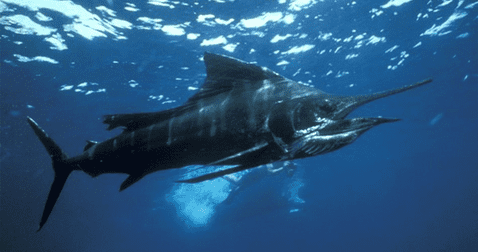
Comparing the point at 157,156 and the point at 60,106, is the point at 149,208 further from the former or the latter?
the point at 157,156

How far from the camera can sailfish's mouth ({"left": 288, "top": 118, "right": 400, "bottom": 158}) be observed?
1.45 metres

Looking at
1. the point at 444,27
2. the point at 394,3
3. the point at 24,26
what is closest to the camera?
the point at 24,26

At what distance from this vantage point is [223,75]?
2.29m

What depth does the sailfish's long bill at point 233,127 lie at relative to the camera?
1.59 meters

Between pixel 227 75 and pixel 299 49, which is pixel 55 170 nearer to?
pixel 227 75

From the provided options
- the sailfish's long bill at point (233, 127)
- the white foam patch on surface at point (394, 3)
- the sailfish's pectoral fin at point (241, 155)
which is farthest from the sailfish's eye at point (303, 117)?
the white foam patch on surface at point (394, 3)

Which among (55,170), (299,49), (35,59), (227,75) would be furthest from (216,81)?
(35,59)

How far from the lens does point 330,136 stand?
1499 millimetres

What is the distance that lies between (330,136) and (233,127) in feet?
2.17

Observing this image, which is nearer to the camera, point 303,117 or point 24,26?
point 303,117

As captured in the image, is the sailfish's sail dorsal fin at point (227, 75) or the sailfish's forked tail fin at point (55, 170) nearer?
the sailfish's sail dorsal fin at point (227, 75)

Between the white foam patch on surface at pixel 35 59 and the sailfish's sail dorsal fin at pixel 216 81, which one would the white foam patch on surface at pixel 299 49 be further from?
the sailfish's sail dorsal fin at pixel 216 81

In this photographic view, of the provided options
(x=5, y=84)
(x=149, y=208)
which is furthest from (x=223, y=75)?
(x=149, y=208)

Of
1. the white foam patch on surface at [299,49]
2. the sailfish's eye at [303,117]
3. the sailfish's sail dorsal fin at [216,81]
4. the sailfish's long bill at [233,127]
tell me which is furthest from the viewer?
the white foam patch on surface at [299,49]
